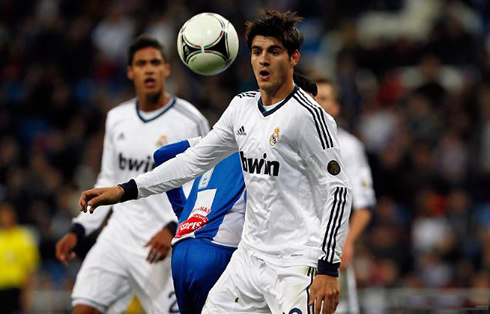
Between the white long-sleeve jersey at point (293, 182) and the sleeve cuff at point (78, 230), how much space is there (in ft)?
7.32

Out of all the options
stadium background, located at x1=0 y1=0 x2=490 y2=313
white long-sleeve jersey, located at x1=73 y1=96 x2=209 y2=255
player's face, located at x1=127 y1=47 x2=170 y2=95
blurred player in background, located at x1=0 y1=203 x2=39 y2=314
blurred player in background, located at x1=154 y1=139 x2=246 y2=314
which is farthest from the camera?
blurred player in background, located at x1=0 y1=203 x2=39 y2=314

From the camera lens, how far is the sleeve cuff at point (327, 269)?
529 centimetres

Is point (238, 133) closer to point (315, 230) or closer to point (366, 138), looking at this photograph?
point (315, 230)

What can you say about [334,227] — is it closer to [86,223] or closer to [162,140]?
[162,140]

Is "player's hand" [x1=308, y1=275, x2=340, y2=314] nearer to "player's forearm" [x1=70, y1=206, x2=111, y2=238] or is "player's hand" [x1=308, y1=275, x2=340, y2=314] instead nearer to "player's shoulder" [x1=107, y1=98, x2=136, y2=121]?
"player's forearm" [x1=70, y1=206, x2=111, y2=238]

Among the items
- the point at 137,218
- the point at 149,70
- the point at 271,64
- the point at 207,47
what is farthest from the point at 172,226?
the point at 271,64

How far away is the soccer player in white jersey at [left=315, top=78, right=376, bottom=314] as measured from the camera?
845 centimetres

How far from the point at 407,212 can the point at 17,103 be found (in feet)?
23.6

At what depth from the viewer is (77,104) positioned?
16.5 meters

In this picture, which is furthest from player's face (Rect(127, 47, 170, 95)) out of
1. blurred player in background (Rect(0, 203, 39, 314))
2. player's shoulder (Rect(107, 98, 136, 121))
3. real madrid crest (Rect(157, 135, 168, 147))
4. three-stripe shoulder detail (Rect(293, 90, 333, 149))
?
blurred player in background (Rect(0, 203, 39, 314))

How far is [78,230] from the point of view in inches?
313

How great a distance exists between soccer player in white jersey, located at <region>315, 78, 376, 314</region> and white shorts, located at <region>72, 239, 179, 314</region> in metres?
1.63

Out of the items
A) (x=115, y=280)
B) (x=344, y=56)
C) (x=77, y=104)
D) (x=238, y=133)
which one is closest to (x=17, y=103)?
(x=77, y=104)

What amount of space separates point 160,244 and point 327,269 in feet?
8.29
